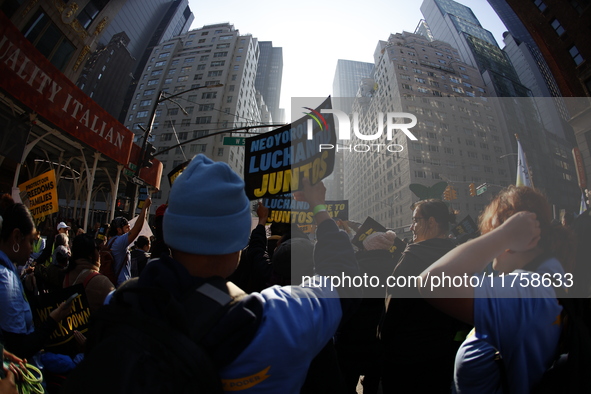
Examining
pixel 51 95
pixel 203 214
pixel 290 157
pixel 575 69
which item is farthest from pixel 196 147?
pixel 203 214

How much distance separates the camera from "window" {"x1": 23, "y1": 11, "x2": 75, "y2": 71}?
21.8 ft

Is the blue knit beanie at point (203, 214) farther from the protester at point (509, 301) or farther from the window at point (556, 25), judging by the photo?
the window at point (556, 25)

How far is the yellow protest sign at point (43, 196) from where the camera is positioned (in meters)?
4.70

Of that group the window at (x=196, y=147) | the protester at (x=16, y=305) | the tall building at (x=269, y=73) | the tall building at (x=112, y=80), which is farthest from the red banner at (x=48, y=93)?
the tall building at (x=269, y=73)

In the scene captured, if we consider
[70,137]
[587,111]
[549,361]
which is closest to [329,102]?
[587,111]

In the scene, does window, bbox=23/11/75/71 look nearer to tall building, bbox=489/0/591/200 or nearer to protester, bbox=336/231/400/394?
protester, bbox=336/231/400/394

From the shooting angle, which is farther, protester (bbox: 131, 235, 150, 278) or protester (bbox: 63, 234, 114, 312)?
protester (bbox: 131, 235, 150, 278)

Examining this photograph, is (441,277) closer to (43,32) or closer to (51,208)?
(51,208)

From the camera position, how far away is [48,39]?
7.40 m

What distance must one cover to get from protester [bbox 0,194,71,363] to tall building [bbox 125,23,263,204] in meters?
45.9

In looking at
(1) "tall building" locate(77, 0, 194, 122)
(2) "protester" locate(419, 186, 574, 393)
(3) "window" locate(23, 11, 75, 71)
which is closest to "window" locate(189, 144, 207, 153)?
(1) "tall building" locate(77, 0, 194, 122)

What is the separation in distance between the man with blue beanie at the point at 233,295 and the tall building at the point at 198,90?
155 feet

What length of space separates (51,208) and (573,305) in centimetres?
676

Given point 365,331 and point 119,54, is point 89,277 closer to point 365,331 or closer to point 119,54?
point 365,331
